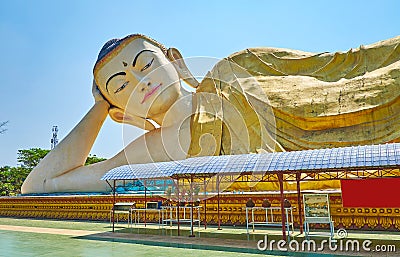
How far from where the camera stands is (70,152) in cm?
1525

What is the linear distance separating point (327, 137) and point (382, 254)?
20.9 feet

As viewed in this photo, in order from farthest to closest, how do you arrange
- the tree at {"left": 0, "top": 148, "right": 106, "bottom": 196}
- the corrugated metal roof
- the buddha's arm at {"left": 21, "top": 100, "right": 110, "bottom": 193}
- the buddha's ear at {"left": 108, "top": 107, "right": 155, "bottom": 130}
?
the tree at {"left": 0, "top": 148, "right": 106, "bottom": 196}
the buddha's ear at {"left": 108, "top": 107, "right": 155, "bottom": 130}
the buddha's arm at {"left": 21, "top": 100, "right": 110, "bottom": 193}
the corrugated metal roof

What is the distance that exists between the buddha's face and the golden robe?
1.26 metres

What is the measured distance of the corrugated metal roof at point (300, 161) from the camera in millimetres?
6121

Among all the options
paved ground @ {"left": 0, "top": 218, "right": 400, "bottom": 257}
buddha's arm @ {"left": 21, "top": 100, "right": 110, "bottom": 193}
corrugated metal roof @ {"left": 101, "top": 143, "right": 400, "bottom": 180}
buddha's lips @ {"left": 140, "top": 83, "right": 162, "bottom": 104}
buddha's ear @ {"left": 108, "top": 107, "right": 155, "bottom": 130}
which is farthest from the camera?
buddha's ear @ {"left": 108, "top": 107, "right": 155, "bottom": 130}

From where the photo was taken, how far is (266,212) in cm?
910

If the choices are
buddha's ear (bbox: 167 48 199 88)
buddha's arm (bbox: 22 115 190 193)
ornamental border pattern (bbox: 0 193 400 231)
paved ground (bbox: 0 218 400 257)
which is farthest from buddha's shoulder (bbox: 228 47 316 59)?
paved ground (bbox: 0 218 400 257)

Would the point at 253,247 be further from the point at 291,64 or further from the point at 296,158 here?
the point at 291,64

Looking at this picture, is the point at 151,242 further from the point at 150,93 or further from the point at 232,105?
the point at 150,93

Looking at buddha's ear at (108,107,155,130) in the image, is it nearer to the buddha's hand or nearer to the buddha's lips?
the buddha's hand

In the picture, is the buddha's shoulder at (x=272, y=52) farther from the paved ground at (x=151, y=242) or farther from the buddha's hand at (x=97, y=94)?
the paved ground at (x=151, y=242)

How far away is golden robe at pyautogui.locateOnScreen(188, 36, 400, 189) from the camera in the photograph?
1136 centimetres
